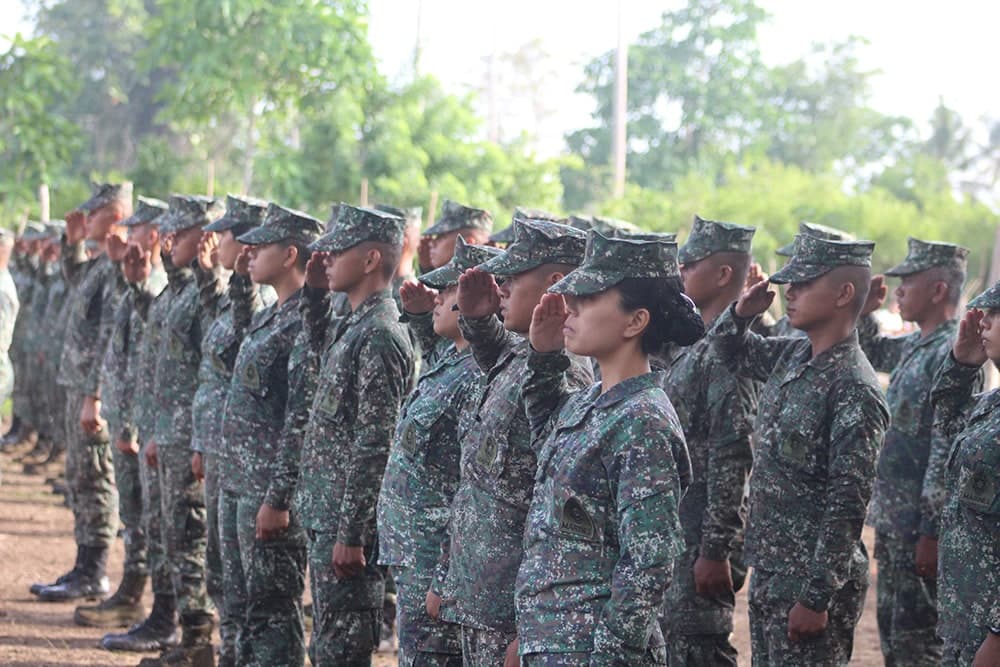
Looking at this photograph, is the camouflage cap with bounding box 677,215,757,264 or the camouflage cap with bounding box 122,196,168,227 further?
the camouflage cap with bounding box 122,196,168,227

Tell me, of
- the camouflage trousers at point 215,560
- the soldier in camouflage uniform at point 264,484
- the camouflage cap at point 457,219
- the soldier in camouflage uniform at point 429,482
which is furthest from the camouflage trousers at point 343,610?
the camouflage cap at point 457,219

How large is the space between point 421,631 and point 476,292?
4.03ft

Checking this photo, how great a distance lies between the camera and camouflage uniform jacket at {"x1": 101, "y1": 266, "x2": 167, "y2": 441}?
7.90m

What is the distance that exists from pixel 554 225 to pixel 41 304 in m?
10.6

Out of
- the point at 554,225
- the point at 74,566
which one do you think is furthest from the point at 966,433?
the point at 74,566

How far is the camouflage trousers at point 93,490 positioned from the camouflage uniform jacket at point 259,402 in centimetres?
312

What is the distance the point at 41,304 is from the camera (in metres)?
13.5

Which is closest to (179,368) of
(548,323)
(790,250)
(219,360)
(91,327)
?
(219,360)

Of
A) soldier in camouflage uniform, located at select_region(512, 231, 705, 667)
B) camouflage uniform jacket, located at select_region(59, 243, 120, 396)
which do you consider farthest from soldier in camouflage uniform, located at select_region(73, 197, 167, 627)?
soldier in camouflage uniform, located at select_region(512, 231, 705, 667)

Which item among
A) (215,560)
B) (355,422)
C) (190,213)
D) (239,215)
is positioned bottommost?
(215,560)

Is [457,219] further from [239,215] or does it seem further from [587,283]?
[587,283]

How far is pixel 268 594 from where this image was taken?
568 centimetres

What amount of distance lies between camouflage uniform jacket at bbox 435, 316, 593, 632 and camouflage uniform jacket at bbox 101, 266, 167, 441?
424cm

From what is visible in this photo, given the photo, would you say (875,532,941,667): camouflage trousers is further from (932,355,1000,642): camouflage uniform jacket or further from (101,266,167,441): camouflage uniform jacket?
(101,266,167,441): camouflage uniform jacket
